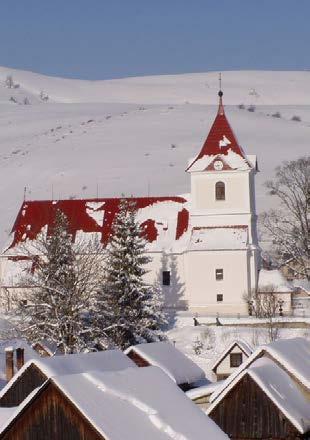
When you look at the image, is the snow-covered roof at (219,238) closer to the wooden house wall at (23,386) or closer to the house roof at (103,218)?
the house roof at (103,218)

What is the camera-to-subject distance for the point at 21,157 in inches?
5492

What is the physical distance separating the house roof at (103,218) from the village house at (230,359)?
23330mm

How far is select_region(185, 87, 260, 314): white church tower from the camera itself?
70125 millimetres

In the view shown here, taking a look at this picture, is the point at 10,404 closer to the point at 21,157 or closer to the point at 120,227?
the point at 120,227

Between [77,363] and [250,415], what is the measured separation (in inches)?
173

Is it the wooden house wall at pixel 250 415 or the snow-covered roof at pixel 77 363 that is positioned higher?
the snow-covered roof at pixel 77 363

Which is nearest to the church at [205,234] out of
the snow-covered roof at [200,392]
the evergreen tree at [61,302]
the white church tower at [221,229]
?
the white church tower at [221,229]

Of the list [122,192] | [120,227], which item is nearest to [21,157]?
[122,192]

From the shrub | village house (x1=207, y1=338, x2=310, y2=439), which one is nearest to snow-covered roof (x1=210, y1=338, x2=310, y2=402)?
village house (x1=207, y1=338, x2=310, y2=439)

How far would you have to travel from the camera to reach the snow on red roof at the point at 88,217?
72938mm

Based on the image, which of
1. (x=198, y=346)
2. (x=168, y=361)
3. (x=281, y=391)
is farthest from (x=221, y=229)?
(x=281, y=391)

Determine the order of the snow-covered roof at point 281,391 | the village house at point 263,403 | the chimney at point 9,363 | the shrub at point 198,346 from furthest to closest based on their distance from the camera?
1. the shrub at point 198,346
2. the chimney at point 9,363
3. the village house at point 263,403
4. the snow-covered roof at point 281,391

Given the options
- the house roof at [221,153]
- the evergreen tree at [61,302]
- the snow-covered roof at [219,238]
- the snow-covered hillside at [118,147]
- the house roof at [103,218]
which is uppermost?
the snow-covered hillside at [118,147]

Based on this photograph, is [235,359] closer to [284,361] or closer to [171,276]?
[284,361]
